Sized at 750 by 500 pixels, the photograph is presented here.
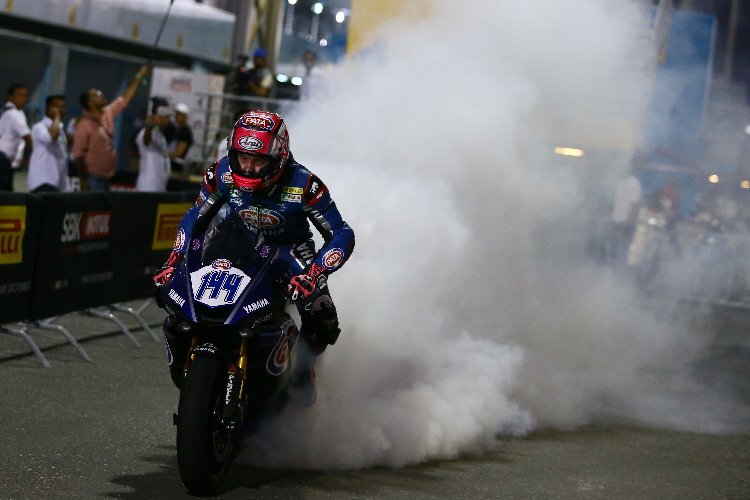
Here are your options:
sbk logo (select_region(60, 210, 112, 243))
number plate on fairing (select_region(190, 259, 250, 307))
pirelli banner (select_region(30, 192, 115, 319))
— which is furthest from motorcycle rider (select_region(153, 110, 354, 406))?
sbk logo (select_region(60, 210, 112, 243))

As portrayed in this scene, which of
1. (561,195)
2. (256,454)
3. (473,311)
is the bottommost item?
(256,454)

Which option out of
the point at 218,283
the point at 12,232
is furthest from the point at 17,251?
the point at 218,283

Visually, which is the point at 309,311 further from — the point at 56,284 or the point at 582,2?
the point at 582,2

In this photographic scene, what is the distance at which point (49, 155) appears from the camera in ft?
46.6

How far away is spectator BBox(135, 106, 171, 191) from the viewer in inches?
666

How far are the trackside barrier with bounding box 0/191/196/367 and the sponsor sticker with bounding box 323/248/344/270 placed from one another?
12.1ft

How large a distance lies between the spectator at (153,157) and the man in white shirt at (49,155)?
252 cm

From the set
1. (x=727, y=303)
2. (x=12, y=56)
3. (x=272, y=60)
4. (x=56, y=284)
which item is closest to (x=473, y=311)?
(x=56, y=284)

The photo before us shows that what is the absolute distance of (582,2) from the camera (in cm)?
1133

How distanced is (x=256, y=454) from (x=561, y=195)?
14.3ft

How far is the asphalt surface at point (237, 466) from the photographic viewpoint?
6.67 metres

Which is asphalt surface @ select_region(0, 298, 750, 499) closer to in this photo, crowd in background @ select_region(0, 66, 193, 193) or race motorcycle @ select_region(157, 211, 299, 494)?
race motorcycle @ select_region(157, 211, 299, 494)

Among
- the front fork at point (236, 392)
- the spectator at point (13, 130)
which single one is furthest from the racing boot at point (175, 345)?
the spectator at point (13, 130)

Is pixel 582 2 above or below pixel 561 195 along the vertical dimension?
above
